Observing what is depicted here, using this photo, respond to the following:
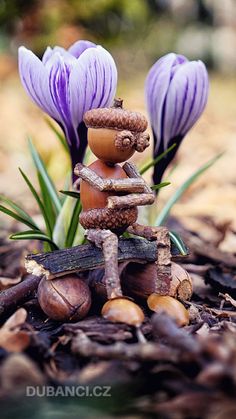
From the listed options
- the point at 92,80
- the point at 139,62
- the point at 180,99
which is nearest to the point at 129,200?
the point at 92,80

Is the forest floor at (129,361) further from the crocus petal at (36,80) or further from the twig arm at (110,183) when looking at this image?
the crocus petal at (36,80)

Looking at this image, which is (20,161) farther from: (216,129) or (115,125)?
(115,125)

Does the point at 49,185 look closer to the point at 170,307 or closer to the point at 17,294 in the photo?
the point at 17,294

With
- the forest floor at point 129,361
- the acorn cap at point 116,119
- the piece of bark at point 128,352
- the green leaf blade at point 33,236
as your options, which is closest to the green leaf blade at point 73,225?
the green leaf blade at point 33,236

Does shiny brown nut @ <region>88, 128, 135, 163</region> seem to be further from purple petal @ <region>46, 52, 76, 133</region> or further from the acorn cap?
purple petal @ <region>46, 52, 76, 133</region>

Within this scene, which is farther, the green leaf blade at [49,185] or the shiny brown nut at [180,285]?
the green leaf blade at [49,185]

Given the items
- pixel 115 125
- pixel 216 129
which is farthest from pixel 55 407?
pixel 216 129
